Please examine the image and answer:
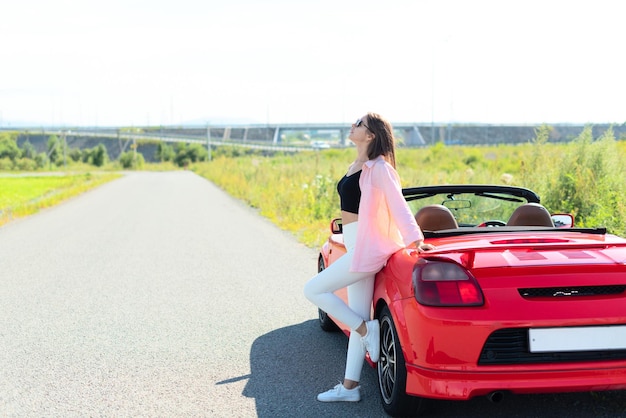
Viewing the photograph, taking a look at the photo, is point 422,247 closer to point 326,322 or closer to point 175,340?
point 326,322

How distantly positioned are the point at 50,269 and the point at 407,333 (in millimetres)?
7768

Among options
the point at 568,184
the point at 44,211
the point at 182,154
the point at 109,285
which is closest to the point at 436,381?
the point at 109,285

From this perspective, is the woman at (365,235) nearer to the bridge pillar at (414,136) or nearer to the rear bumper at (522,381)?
the rear bumper at (522,381)

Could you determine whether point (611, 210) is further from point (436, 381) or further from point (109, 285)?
point (436, 381)

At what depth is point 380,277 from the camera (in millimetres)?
4492

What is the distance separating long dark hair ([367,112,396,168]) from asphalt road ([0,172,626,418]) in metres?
1.46

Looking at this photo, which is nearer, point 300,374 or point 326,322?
point 300,374

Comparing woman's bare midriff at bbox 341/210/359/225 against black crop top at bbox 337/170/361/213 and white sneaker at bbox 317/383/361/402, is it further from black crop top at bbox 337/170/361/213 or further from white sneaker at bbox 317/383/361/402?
white sneaker at bbox 317/383/361/402

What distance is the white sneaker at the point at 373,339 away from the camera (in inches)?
175

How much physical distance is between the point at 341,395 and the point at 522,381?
3.95 feet

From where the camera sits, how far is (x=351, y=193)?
450 cm

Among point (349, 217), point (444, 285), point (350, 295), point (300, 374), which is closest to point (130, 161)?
point (300, 374)

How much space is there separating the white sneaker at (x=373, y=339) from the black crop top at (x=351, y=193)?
2.20ft

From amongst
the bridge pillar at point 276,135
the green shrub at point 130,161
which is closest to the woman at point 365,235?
the green shrub at point 130,161
